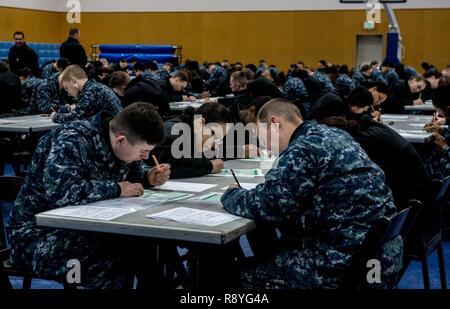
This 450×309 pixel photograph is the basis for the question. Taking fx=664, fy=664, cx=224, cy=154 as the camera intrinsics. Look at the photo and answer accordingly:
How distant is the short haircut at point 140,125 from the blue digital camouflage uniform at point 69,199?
0.49 ft

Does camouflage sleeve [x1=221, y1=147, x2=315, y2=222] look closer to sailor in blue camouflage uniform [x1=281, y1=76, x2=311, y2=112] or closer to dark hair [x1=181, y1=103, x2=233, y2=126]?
dark hair [x1=181, y1=103, x2=233, y2=126]

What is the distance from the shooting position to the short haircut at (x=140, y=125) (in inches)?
125

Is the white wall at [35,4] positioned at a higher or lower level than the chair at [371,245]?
higher

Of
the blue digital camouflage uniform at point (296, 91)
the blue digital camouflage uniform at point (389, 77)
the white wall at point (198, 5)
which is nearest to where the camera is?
the blue digital camouflage uniform at point (296, 91)

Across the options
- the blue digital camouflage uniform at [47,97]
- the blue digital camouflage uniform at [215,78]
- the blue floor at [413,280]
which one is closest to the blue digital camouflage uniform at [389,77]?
the blue digital camouflage uniform at [215,78]

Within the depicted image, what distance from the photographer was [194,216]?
117 inches

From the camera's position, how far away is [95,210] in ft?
9.98

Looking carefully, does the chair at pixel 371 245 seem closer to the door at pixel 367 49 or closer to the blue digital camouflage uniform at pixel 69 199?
the blue digital camouflage uniform at pixel 69 199

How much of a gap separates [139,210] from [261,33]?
20.4 metres

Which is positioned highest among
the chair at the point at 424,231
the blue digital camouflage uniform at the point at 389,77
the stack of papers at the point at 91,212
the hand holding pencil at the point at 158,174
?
the blue digital camouflage uniform at the point at 389,77

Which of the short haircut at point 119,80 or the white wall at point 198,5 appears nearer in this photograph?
the short haircut at point 119,80

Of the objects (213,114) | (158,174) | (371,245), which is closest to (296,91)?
(213,114)

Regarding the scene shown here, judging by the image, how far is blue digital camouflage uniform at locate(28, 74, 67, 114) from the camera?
8.27 m
